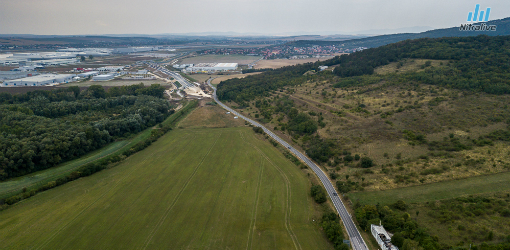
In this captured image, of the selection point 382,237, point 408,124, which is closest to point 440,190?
point 382,237

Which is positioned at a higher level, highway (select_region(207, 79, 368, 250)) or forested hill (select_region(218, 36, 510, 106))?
forested hill (select_region(218, 36, 510, 106))

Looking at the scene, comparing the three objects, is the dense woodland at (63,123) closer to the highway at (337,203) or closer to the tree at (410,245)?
the highway at (337,203)

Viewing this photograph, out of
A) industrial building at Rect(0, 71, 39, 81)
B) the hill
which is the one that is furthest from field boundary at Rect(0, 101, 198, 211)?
industrial building at Rect(0, 71, 39, 81)

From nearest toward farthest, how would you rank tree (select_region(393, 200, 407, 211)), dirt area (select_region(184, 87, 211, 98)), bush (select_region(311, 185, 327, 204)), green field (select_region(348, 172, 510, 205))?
1. tree (select_region(393, 200, 407, 211))
2. green field (select_region(348, 172, 510, 205))
3. bush (select_region(311, 185, 327, 204))
4. dirt area (select_region(184, 87, 211, 98))

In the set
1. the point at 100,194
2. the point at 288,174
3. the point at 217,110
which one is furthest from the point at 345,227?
the point at 217,110

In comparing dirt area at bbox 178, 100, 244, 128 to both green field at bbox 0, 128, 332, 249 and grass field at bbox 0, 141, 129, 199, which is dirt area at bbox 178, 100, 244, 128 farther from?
grass field at bbox 0, 141, 129, 199

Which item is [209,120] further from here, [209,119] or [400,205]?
[400,205]

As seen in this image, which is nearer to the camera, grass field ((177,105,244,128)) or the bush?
the bush
